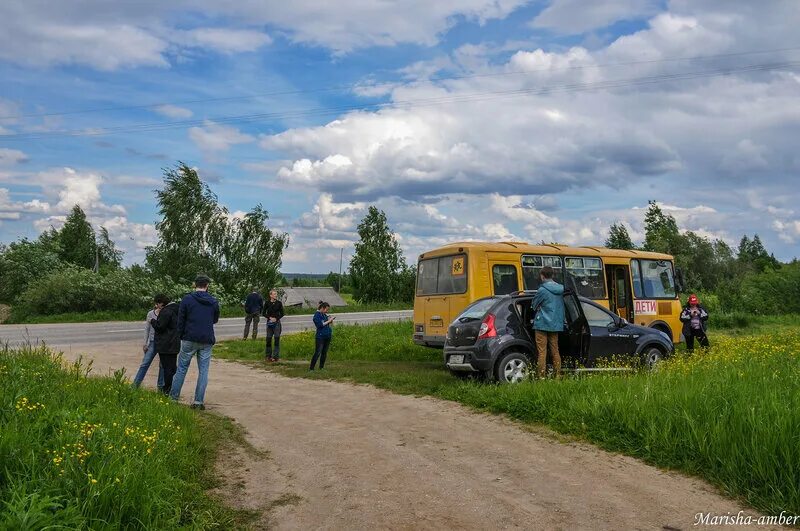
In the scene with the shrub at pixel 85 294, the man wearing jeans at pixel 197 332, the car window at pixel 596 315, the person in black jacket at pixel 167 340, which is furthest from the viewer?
the shrub at pixel 85 294

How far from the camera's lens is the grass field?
17.4 ft

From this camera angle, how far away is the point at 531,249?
1623 centimetres

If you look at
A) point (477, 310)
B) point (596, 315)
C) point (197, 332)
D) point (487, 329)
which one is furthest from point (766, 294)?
point (197, 332)

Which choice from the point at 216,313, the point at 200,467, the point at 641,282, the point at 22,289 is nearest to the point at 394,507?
the point at 200,467

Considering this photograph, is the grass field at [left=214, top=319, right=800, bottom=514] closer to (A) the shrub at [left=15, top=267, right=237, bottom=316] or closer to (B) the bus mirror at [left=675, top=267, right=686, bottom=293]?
(B) the bus mirror at [left=675, top=267, right=686, bottom=293]

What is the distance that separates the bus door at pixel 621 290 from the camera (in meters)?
18.2

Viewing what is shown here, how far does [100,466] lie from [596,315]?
360 inches

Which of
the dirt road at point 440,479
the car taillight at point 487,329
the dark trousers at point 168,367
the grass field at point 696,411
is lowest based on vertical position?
the dirt road at point 440,479

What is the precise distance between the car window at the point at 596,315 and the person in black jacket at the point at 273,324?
25.1 ft

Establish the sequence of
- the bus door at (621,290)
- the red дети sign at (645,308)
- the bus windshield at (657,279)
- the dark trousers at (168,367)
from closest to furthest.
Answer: the dark trousers at (168,367)
the bus door at (621,290)
the red дети sign at (645,308)
the bus windshield at (657,279)

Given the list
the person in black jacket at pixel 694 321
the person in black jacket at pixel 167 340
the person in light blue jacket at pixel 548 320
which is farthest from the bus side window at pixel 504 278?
the person in black jacket at pixel 167 340

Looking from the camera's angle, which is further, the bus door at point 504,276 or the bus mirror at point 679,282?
the bus mirror at point 679,282

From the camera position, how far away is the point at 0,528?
11.6 ft

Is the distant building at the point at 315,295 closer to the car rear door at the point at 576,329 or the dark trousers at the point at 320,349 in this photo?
the dark trousers at the point at 320,349
